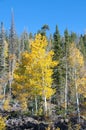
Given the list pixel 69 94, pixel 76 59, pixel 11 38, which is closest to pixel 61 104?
pixel 69 94

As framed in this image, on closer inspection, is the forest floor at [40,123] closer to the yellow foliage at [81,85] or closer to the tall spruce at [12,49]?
the yellow foliage at [81,85]

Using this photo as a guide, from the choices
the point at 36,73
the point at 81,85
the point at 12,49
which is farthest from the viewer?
the point at 12,49

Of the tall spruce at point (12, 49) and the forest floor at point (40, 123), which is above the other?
the tall spruce at point (12, 49)

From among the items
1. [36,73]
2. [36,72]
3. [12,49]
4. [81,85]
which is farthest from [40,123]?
[12,49]

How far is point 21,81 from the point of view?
45.4 metres

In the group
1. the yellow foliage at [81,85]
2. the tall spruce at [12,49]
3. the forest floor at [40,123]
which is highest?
the tall spruce at [12,49]

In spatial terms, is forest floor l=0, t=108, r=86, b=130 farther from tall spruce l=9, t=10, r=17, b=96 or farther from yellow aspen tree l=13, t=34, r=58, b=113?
tall spruce l=9, t=10, r=17, b=96

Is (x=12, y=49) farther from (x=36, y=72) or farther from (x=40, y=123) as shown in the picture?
(x=40, y=123)

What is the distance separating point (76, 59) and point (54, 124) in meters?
9.33

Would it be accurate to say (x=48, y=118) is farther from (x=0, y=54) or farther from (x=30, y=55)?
(x=0, y=54)

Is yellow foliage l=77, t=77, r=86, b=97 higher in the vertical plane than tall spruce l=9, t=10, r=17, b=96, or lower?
lower

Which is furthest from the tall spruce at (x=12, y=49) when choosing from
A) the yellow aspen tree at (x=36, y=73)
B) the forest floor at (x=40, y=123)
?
the forest floor at (x=40, y=123)

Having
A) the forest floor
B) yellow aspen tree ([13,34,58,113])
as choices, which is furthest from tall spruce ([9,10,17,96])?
the forest floor

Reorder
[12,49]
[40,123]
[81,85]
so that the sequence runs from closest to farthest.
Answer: [40,123]
[81,85]
[12,49]
